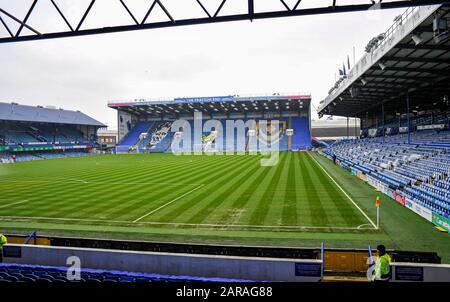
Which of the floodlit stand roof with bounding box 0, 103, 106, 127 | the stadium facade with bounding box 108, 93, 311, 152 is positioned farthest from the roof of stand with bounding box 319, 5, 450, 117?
the floodlit stand roof with bounding box 0, 103, 106, 127

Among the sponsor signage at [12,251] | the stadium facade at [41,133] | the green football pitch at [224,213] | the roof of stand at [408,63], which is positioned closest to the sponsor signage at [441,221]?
the green football pitch at [224,213]

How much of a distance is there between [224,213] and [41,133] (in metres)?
77.4

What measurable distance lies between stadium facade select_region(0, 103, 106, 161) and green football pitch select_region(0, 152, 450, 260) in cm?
4761

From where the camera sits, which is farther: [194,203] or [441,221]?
[194,203]

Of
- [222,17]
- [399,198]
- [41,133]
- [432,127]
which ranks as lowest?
[399,198]

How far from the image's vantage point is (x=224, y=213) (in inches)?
681

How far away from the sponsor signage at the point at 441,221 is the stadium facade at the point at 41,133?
69.5 metres

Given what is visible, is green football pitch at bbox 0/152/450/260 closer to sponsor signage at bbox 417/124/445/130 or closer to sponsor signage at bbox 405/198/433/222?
sponsor signage at bbox 405/198/433/222

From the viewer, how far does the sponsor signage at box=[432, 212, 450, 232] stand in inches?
527

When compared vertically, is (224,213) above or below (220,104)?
below

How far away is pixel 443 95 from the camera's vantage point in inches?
1603

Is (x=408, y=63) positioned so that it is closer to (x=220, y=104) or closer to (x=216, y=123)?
(x=220, y=104)

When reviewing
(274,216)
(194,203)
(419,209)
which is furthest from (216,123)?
(419,209)
